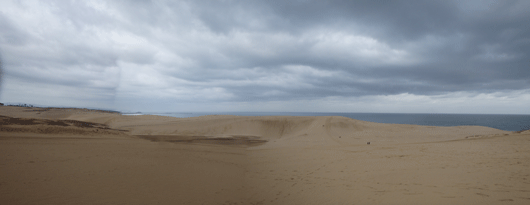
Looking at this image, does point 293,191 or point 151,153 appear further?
point 151,153

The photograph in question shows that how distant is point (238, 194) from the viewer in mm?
4777

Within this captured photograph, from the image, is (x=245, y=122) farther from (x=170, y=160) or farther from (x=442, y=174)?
(x=442, y=174)

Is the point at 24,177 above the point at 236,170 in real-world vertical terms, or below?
above

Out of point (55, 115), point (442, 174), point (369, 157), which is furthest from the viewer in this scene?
point (55, 115)

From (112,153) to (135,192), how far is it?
10.6ft

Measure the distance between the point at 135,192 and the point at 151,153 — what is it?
133 inches

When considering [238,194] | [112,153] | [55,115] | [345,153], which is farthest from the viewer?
[55,115]

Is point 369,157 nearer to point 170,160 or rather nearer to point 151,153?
point 170,160

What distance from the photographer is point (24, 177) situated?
400 centimetres

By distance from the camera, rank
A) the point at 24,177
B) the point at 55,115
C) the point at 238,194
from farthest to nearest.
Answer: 1. the point at 55,115
2. the point at 238,194
3. the point at 24,177

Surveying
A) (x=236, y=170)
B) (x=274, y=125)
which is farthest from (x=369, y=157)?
(x=274, y=125)

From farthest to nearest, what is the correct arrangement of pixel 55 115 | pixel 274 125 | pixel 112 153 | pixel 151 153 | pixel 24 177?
pixel 55 115 < pixel 274 125 < pixel 151 153 < pixel 112 153 < pixel 24 177

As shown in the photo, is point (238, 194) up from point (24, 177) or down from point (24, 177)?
down

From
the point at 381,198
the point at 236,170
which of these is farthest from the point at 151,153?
the point at 381,198
